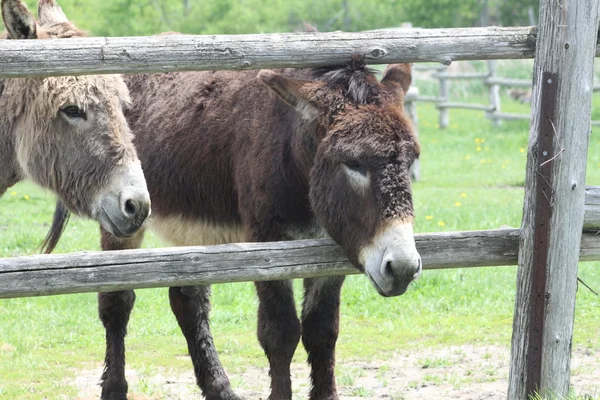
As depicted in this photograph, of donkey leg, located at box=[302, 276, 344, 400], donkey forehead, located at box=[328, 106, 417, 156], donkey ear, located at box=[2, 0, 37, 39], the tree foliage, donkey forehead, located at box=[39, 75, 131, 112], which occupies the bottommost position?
donkey leg, located at box=[302, 276, 344, 400]

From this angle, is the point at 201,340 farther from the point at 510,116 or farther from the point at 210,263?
the point at 510,116

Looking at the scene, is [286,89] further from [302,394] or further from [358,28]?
[358,28]

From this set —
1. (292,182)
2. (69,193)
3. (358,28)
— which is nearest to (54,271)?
(69,193)

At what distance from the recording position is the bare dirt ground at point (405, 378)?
4879 millimetres

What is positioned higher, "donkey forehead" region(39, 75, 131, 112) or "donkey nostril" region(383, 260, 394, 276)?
"donkey forehead" region(39, 75, 131, 112)

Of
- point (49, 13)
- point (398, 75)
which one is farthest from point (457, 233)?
point (49, 13)

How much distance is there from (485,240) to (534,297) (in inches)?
13.3

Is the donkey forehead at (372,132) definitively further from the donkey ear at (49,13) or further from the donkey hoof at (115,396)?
the donkey hoof at (115,396)

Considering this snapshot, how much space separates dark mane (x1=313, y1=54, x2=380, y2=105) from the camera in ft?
12.5

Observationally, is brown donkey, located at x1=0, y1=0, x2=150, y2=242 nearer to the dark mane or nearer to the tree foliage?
the dark mane

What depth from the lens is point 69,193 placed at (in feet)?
13.2

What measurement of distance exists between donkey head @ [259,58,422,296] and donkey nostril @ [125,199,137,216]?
793 millimetres

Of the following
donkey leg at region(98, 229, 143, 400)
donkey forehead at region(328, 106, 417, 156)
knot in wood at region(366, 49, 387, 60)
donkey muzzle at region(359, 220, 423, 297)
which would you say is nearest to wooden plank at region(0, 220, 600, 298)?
donkey muzzle at region(359, 220, 423, 297)

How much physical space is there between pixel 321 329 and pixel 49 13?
217 cm
